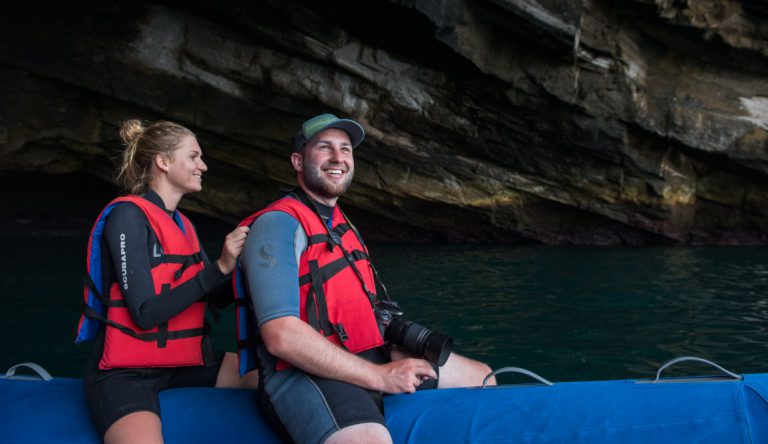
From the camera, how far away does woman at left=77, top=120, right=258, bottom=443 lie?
7.11 feet

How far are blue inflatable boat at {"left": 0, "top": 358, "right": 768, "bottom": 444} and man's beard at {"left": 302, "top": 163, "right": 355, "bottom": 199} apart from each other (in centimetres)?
83

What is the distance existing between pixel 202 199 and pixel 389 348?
11.3m

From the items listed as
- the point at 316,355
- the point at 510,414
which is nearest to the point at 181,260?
the point at 316,355

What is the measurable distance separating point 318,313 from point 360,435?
485 millimetres

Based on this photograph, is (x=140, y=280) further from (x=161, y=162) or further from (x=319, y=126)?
A: (x=319, y=126)

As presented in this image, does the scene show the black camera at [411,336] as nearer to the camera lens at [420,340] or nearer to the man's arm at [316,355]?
the camera lens at [420,340]

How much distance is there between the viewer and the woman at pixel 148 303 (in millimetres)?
2166

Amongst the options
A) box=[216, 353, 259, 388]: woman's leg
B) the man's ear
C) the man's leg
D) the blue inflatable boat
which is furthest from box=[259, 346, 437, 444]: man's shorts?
the man's ear

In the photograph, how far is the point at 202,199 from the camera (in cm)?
1316

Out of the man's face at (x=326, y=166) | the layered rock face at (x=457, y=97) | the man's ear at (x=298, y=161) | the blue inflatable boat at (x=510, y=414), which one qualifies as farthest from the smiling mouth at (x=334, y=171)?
the layered rock face at (x=457, y=97)

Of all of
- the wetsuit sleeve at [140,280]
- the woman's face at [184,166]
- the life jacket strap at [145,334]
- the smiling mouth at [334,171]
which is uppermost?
the smiling mouth at [334,171]

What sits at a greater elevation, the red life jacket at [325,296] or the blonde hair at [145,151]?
the blonde hair at [145,151]

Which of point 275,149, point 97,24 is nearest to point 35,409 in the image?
point 97,24

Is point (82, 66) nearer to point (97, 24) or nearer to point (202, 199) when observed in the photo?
point (97, 24)
